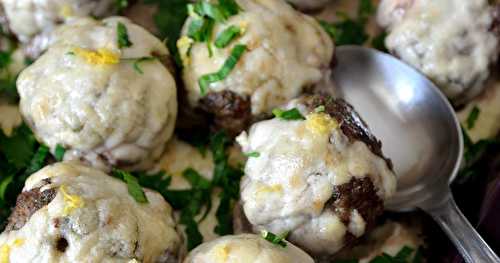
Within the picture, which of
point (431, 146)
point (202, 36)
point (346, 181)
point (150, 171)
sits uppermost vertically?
point (202, 36)

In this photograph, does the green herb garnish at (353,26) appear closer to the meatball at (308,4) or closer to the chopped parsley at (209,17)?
the meatball at (308,4)

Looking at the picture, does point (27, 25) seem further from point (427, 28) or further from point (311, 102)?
point (427, 28)

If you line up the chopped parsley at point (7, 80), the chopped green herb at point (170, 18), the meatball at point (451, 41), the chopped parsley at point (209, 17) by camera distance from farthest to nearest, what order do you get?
the chopped green herb at point (170, 18) < the chopped parsley at point (7, 80) < the meatball at point (451, 41) < the chopped parsley at point (209, 17)

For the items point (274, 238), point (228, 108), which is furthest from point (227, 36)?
point (274, 238)

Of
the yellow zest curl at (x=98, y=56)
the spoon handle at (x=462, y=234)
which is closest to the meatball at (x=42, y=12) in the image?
the yellow zest curl at (x=98, y=56)

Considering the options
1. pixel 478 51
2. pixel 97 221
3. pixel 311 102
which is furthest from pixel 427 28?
pixel 97 221

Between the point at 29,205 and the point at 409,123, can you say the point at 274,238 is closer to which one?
the point at 29,205
